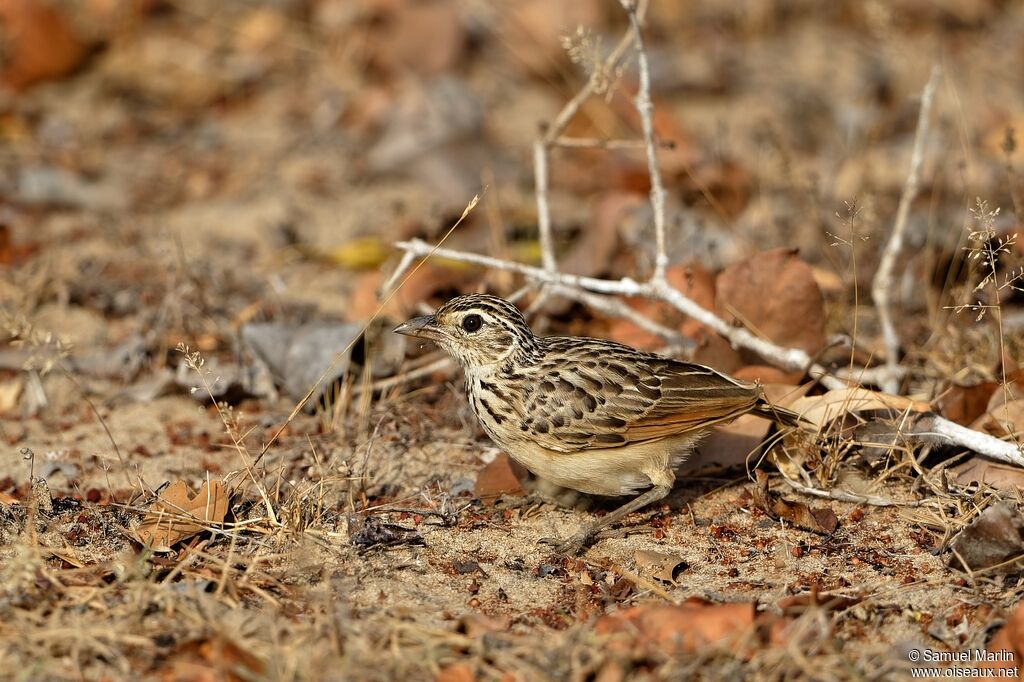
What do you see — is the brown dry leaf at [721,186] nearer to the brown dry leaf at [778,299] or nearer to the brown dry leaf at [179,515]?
the brown dry leaf at [778,299]

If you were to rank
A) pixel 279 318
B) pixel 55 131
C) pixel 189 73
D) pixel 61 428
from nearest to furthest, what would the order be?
pixel 61 428 < pixel 279 318 < pixel 55 131 < pixel 189 73

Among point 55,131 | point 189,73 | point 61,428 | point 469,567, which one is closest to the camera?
point 469,567

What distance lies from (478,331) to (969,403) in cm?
278

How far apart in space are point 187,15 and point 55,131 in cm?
244

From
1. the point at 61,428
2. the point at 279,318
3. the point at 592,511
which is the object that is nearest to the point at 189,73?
the point at 279,318

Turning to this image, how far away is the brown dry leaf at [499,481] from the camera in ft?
21.2

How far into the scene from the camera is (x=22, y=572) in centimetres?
468

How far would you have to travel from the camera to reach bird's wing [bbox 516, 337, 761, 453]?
5980 millimetres

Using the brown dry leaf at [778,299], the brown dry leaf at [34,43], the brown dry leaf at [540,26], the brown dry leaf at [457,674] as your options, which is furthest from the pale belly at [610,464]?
the brown dry leaf at [34,43]

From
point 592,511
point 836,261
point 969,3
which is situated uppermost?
point 969,3

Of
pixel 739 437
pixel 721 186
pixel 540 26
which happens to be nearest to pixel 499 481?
pixel 739 437

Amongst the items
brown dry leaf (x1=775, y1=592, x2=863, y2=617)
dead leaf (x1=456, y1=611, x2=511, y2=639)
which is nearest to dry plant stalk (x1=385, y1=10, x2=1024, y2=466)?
brown dry leaf (x1=775, y1=592, x2=863, y2=617)

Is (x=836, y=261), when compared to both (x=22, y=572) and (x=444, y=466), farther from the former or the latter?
(x=22, y=572)

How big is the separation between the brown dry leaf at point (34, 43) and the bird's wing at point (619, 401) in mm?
8073
